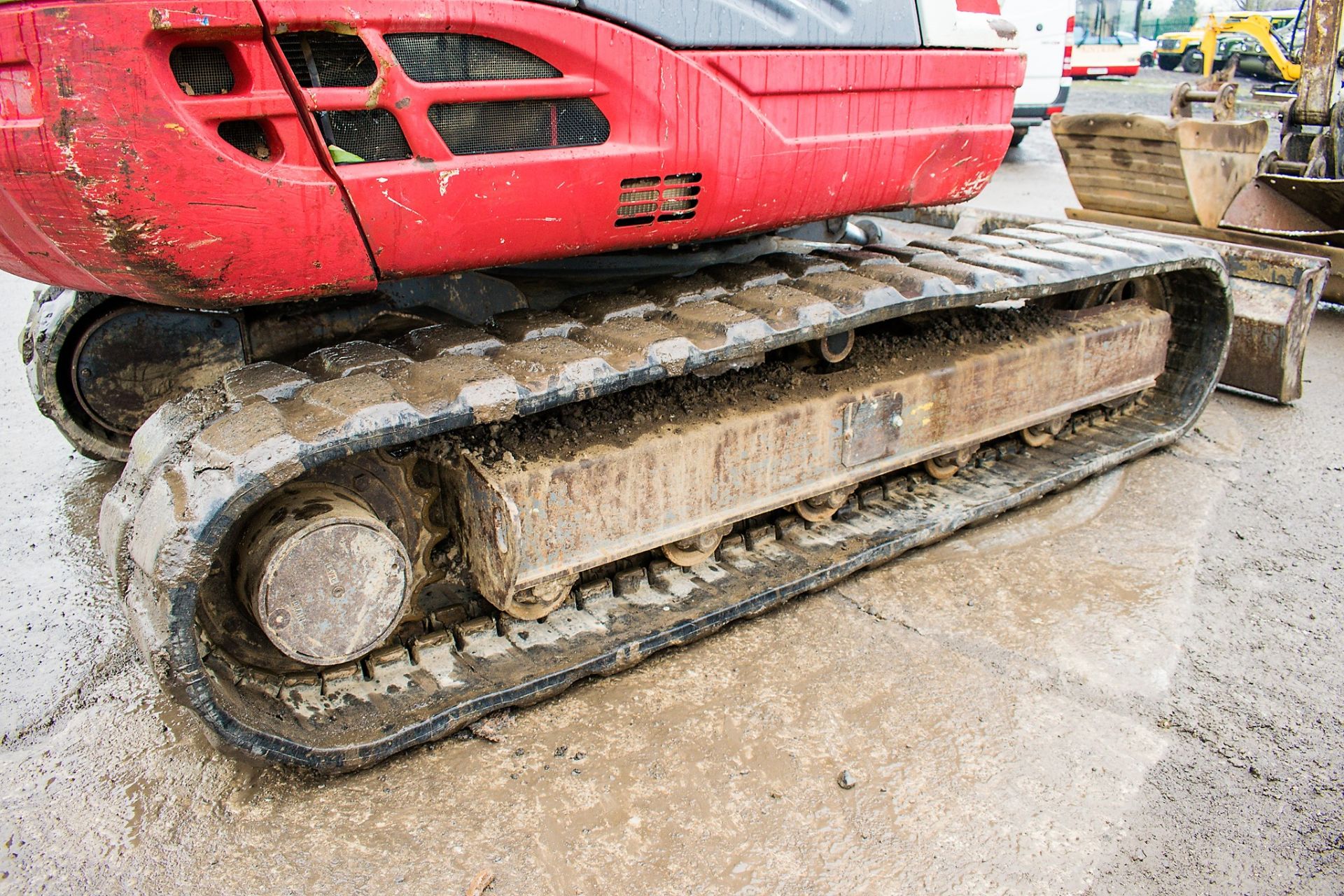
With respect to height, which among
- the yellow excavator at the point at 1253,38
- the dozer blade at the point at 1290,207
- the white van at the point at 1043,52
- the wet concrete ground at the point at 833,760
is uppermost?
the yellow excavator at the point at 1253,38

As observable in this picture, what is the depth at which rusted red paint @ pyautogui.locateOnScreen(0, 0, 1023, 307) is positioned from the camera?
1642 mm

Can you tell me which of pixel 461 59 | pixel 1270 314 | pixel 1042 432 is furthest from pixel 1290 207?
pixel 461 59

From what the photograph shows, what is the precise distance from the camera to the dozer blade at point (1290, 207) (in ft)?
18.1

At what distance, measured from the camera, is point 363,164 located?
195 centimetres

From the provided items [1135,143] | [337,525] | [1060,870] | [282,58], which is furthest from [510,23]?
[1135,143]

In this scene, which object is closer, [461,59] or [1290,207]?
[461,59]

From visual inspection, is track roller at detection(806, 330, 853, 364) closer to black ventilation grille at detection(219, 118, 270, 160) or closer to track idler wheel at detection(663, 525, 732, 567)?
track idler wheel at detection(663, 525, 732, 567)

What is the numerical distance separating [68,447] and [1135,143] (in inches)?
215

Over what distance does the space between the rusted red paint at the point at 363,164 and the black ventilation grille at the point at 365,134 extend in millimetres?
28

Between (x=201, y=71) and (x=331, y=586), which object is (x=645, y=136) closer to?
(x=201, y=71)

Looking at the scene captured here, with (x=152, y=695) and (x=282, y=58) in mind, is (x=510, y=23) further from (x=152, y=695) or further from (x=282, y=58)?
(x=152, y=695)

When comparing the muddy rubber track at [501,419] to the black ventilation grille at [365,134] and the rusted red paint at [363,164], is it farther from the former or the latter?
the black ventilation grille at [365,134]

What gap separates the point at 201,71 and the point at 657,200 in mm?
1006

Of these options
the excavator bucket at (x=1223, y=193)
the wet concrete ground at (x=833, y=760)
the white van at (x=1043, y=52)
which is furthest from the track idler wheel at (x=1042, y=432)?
the white van at (x=1043, y=52)
